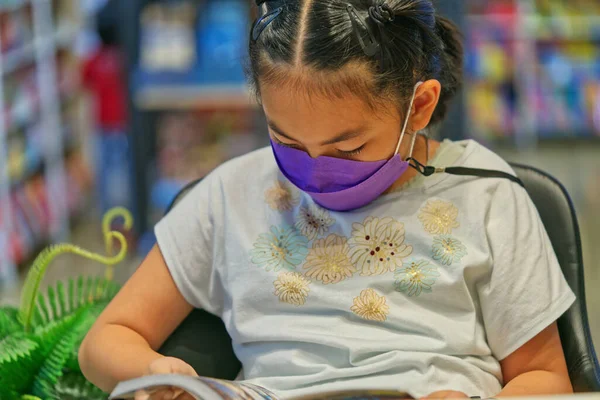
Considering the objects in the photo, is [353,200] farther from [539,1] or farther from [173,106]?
[539,1]

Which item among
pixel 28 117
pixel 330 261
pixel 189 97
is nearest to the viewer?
pixel 330 261

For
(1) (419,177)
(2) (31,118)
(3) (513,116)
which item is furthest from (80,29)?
(1) (419,177)

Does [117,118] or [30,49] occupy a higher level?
[30,49]

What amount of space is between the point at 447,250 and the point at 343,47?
0.37 meters

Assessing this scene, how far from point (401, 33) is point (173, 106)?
2.98 meters

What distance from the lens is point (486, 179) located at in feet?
4.84

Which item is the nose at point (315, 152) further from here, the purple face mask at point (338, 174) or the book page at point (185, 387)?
the book page at point (185, 387)

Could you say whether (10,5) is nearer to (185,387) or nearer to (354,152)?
(354,152)

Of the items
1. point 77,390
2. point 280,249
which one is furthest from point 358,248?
point 77,390

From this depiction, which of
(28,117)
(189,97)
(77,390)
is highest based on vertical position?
(77,390)

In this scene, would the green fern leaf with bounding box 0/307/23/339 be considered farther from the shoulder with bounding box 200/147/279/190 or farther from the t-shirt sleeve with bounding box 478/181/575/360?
the t-shirt sleeve with bounding box 478/181/575/360

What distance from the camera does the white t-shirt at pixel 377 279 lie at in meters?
1.38

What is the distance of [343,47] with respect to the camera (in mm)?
1291

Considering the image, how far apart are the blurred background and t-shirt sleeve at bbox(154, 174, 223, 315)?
5.10 ft
